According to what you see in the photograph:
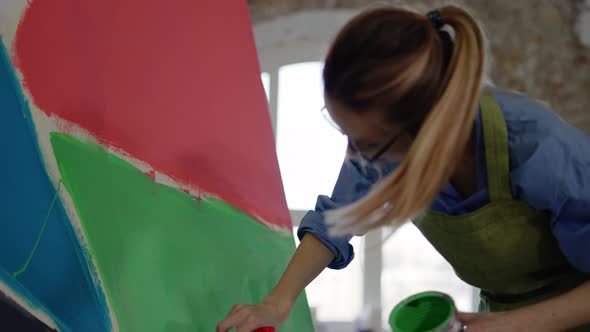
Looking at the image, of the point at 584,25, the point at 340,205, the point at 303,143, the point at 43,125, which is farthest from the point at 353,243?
the point at 43,125

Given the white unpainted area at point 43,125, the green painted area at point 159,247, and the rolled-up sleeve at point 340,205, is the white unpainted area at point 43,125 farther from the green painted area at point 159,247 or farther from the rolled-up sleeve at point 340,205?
the rolled-up sleeve at point 340,205

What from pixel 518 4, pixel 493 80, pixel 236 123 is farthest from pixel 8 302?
pixel 518 4

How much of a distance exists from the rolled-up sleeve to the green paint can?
9.8 inches

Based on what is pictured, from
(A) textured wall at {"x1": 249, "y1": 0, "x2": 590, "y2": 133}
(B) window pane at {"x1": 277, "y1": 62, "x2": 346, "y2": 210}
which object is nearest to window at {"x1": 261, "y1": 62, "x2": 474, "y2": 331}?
(B) window pane at {"x1": 277, "y1": 62, "x2": 346, "y2": 210}

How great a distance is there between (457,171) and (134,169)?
444mm

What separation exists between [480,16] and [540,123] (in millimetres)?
1352

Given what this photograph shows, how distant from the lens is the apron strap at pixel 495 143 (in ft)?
2.83

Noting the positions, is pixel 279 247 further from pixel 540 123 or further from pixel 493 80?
pixel 493 80

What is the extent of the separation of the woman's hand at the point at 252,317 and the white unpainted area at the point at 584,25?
1.59 metres

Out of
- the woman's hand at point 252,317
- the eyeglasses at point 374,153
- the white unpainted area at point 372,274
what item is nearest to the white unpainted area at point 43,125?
the woman's hand at point 252,317

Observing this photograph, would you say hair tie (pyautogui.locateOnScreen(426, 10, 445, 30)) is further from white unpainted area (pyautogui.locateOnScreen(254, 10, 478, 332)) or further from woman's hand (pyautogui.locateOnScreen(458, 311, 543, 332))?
white unpainted area (pyautogui.locateOnScreen(254, 10, 478, 332))

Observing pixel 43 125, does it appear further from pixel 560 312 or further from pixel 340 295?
pixel 340 295

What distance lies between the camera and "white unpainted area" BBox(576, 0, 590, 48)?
6.86 ft

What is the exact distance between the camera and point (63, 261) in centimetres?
73
